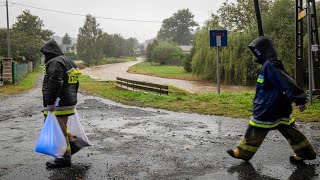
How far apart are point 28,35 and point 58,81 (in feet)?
172

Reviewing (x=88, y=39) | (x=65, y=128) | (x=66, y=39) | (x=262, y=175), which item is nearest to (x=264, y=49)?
(x=262, y=175)

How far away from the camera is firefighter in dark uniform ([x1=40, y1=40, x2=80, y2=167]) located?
5.23m

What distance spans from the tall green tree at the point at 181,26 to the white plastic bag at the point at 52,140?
114 meters

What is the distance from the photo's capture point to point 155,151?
6.20 m

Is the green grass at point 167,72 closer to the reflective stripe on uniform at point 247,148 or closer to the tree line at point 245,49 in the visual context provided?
the tree line at point 245,49

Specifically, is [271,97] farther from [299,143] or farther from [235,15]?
[235,15]

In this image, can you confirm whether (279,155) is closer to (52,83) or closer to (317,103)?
(52,83)

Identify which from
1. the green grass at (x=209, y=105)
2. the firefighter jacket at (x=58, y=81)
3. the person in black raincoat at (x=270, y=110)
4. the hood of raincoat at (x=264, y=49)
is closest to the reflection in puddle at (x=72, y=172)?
the firefighter jacket at (x=58, y=81)

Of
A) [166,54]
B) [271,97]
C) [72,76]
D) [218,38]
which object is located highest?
[166,54]

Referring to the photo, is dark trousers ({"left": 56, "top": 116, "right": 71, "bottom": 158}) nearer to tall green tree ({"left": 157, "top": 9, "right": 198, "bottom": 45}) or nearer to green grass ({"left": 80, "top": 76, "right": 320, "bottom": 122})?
green grass ({"left": 80, "top": 76, "right": 320, "bottom": 122})

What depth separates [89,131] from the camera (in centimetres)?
811

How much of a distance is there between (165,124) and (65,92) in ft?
12.7

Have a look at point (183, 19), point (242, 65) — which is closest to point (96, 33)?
point (242, 65)

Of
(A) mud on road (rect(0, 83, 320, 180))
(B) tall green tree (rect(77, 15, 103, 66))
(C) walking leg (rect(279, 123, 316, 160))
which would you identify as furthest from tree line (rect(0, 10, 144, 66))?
(C) walking leg (rect(279, 123, 316, 160))
